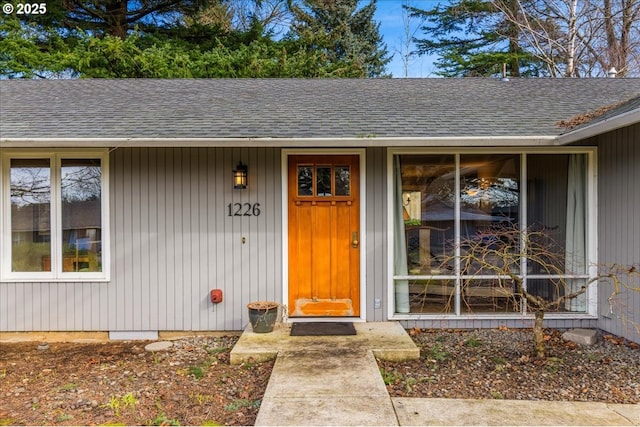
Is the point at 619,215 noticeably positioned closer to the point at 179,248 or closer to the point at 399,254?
the point at 399,254

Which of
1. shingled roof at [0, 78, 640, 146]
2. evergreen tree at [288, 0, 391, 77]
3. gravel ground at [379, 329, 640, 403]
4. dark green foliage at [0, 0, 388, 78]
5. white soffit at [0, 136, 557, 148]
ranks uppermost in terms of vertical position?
evergreen tree at [288, 0, 391, 77]

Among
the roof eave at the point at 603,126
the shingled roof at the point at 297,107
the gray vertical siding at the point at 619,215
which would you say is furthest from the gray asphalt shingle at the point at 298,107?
the gray vertical siding at the point at 619,215

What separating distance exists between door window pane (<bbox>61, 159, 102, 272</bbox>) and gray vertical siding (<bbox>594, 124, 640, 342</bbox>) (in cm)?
588

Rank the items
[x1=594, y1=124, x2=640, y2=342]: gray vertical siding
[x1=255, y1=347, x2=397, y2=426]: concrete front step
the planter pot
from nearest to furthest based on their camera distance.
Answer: [x1=255, y1=347, x2=397, y2=426]: concrete front step
[x1=594, y1=124, x2=640, y2=342]: gray vertical siding
the planter pot

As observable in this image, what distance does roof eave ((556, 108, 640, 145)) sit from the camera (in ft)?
11.7

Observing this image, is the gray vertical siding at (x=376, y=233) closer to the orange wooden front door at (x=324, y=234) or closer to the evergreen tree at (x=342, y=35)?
the orange wooden front door at (x=324, y=234)

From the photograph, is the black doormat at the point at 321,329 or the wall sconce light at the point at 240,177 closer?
the black doormat at the point at 321,329

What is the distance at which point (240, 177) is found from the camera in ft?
15.6

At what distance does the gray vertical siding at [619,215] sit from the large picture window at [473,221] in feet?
0.62

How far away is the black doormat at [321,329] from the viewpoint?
441 cm

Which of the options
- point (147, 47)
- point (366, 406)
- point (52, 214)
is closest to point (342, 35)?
point (147, 47)

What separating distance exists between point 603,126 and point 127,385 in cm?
492

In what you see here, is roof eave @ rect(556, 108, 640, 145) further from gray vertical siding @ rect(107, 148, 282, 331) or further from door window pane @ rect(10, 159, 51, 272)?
door window pane @ rect(10, 159, 51, 272)

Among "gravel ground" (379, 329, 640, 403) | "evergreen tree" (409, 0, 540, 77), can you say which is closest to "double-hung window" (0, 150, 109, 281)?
"gravel ground" (379, 329, 640, 403)
